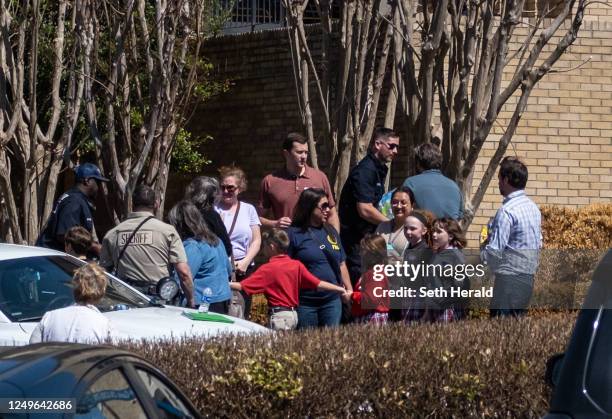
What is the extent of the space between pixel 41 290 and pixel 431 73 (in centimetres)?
458

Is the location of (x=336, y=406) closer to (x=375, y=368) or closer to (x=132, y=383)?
(x=375, y=368)

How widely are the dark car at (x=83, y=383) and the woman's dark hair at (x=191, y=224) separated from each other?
15.2ft

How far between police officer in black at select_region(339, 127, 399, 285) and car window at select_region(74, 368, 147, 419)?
213 inches

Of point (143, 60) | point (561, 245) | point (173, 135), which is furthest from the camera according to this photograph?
point (561, 245)

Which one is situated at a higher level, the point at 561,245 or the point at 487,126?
the point at 487,126

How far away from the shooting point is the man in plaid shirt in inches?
350

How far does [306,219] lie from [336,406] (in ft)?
9.46

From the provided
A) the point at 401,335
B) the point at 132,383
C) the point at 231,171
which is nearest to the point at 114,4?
the point at 231,171

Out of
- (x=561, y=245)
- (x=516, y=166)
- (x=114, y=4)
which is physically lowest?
(x=561, y=245)

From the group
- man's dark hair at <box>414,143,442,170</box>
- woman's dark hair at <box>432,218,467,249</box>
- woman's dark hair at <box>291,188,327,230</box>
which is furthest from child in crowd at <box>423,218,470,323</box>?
woman's dark hair at <box>291,188,327,230</box>

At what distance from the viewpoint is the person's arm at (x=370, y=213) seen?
9547mm

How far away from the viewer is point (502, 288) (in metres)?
9.02

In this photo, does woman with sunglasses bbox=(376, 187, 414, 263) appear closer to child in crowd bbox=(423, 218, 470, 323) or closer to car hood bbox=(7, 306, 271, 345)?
child in crowd bbox=(423, 218, 470, 323)

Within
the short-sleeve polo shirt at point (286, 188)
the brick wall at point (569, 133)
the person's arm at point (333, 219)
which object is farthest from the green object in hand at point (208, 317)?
the brick wall at point (569, 133)
